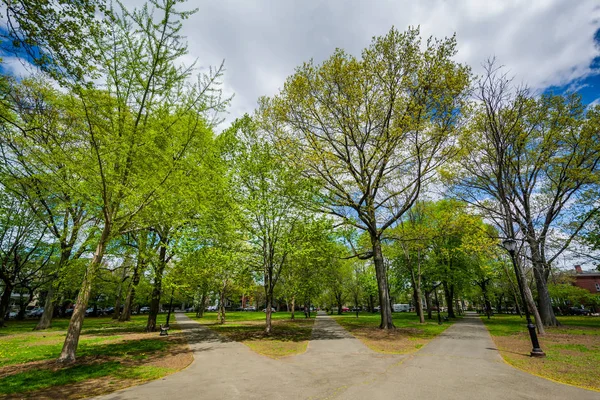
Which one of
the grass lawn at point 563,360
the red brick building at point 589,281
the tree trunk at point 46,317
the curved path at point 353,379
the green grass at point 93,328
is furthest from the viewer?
the red brick building at point 589,281

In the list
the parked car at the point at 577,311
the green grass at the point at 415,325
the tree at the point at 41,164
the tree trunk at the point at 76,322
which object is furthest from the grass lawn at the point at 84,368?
the parked car at the point at 577,311

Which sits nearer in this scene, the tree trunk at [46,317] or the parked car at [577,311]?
the tree trunk at [46,317]

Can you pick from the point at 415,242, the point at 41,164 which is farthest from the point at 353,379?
the point at 415,242

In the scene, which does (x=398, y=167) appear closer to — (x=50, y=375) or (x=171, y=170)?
(x=171, y=170)

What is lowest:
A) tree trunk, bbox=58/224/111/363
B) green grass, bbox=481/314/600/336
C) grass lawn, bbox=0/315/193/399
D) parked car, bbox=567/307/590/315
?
parked car, bbox=567/307/590/315

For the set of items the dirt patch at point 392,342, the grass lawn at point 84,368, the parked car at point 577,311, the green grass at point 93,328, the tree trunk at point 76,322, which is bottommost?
the parked car at point 577,311

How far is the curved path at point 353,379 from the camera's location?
5691mm

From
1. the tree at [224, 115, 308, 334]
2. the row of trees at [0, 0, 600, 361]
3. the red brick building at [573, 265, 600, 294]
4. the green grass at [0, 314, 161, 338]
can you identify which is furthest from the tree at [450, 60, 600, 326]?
the red brick building at [573, 265, 600, 294]

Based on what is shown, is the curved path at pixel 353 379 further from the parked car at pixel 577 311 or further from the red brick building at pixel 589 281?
the red brick building at pixel 589 281

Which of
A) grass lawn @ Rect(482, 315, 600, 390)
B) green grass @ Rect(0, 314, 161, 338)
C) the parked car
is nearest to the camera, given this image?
grass lawn @ Rect(482, 315, 600, 390)

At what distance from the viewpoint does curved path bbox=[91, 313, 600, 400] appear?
18.7ft

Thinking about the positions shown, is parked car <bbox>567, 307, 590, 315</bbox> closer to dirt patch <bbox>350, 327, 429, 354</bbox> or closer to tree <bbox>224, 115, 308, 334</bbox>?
dirt patch <bbox>350, 327, 429, 354</bbox>

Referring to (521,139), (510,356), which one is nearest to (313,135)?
(521,139)

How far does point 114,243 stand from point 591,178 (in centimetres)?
3035
